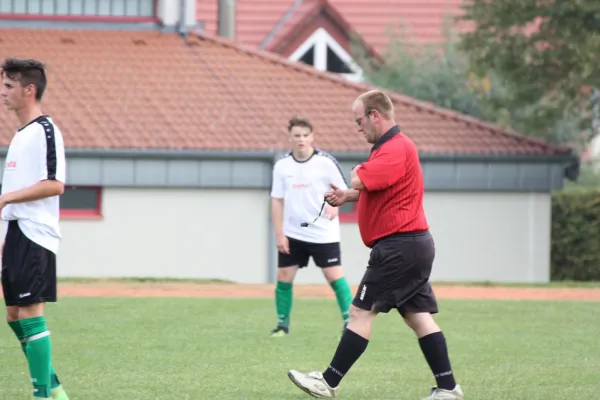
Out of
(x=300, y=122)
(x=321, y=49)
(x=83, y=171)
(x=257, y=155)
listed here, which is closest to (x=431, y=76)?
(x=321, y=49)

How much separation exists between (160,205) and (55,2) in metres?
5.83

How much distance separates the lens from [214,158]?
23719 millimetres

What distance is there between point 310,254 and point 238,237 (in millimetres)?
12203

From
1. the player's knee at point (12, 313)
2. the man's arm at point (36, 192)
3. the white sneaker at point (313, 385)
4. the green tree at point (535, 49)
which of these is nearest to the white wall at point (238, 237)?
the green tree at point (535, 49)

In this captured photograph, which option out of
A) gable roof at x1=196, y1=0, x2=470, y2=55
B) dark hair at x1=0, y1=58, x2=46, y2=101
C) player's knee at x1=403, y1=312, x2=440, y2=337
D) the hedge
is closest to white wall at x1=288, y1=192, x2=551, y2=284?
the hedge

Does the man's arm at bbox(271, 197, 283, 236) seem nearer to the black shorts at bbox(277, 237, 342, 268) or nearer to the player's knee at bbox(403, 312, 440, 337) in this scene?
the black shorts at bbox(277, 237, 342, 268)

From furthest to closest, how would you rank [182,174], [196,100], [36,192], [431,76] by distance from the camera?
[431,76] < [196,100] < [182,174] < [36,192]

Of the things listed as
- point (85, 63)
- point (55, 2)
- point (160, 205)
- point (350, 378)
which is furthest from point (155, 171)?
point (350, 378)

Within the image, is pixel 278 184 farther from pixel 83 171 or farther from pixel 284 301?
pixel 83 171

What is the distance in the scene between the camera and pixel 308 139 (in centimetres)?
1146

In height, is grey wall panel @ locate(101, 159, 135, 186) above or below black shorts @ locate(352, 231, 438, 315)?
below

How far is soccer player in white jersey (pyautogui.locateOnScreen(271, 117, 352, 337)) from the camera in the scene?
456 inches

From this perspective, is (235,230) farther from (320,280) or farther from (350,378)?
(350,378)

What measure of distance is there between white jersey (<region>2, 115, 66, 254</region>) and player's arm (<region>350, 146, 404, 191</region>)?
5.67ft
